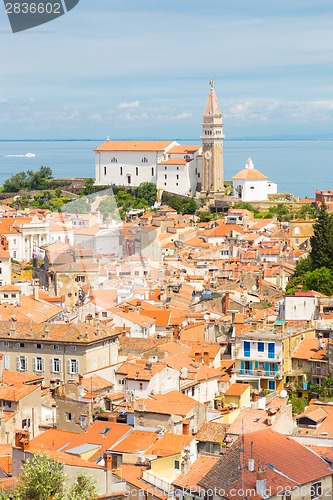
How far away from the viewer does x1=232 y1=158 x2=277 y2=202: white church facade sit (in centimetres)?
5225

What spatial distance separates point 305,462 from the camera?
10.3 m

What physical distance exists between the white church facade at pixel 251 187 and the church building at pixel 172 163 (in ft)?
11.2

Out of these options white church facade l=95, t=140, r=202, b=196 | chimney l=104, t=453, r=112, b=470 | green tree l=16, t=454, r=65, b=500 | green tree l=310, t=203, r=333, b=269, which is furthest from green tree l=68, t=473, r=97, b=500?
white church facade l=95, t=140, r=202, b=196

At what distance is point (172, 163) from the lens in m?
59.4

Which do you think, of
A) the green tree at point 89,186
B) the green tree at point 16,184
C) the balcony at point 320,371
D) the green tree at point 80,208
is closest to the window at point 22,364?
the balcony at point 320,371

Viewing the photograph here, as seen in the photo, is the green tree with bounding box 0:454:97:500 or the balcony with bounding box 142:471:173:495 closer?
the green tree with bounding box 0:454:97:500

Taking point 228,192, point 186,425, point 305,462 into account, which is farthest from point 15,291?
point 228,192

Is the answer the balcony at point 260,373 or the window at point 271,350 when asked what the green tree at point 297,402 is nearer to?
the balcony at point 260,373

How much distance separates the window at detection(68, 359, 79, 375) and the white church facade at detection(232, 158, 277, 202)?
35676 mm

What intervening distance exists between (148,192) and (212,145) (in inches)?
161

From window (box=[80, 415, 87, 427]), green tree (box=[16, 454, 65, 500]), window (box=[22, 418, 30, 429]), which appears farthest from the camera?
window (box=[22, 418, 30, 429])

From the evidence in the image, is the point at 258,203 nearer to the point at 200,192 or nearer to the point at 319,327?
the point at 200,192

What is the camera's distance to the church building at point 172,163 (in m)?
57.2

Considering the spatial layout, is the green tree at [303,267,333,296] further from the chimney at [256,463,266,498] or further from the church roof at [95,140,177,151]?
the church roof at [95,140,177,151]
